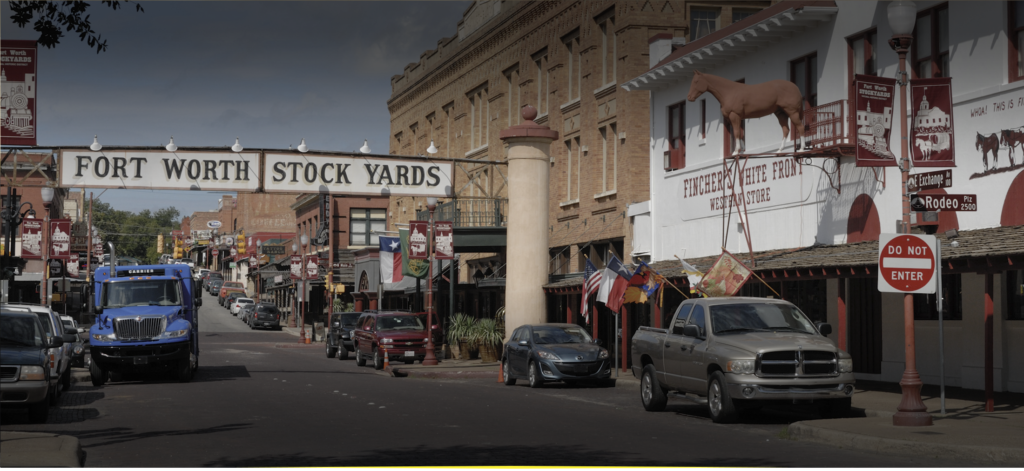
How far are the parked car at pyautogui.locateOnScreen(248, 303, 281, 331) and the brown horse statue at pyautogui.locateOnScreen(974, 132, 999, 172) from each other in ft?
194

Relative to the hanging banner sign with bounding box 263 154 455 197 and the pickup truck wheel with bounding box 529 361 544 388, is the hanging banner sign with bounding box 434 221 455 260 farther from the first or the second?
the pickup truck wheel with bounding box 529 361 544 388

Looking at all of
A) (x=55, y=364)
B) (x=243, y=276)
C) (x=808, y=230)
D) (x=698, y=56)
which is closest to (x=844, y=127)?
(x=808, y=230)

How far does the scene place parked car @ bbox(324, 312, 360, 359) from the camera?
42.5 meters

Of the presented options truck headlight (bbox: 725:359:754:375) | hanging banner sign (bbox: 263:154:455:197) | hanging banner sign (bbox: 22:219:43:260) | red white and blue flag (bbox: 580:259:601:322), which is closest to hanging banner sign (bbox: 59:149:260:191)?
hanging banner sign (bbox: 263:154:455:197)

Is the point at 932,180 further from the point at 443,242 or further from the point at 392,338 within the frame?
the point at 392,338

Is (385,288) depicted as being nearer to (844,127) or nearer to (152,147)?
(152,147)

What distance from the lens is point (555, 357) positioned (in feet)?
81.6

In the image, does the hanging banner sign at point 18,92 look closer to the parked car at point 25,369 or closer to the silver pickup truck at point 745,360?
the parked car at point 25,369

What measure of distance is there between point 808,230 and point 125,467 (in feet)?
57.0

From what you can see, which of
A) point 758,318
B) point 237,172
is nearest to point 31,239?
point 237,172

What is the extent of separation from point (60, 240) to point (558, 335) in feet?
61.5

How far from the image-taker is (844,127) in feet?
75.9

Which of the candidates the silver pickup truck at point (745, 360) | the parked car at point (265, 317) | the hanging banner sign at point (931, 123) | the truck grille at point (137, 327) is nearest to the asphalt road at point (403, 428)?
the silver pickup truck at point (745, 360)

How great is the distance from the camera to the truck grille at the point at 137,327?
1036 inches
